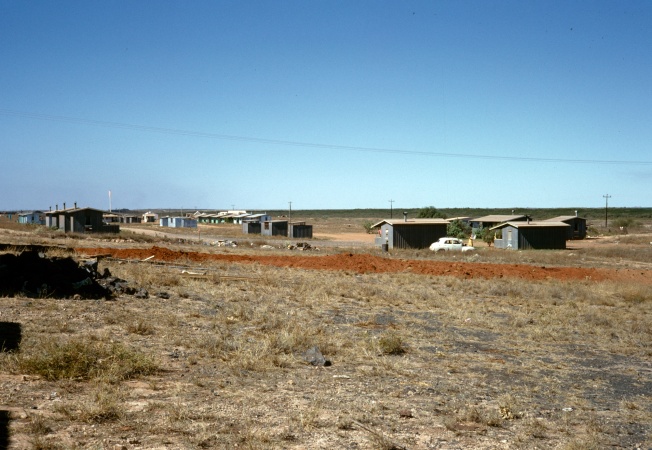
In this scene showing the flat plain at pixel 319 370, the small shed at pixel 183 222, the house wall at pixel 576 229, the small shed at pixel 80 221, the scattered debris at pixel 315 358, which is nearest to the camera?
the flat plain at pixel 319 370

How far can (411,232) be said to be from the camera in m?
52.1

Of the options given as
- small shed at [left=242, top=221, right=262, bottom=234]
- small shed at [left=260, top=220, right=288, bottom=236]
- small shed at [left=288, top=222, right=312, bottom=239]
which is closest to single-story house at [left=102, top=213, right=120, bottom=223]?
small shed at [left=242, top=221, right=262, bottom=234]

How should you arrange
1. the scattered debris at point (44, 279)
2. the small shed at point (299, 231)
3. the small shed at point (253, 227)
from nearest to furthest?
1. the scattered debris at point (44, 279)
2. the small shed at point (299, 231)
3. the small shed at point (253, 227)

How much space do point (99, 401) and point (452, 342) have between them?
27.5ft

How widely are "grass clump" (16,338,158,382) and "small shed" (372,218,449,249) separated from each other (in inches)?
1702

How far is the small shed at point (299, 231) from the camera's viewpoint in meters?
75.7

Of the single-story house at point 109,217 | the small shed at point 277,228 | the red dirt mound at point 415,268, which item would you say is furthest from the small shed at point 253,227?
the red dirt mound at point 415,268

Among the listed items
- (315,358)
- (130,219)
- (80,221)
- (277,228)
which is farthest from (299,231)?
(130,219)

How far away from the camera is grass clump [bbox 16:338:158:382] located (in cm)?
830

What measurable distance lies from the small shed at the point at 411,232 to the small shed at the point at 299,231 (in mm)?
24502

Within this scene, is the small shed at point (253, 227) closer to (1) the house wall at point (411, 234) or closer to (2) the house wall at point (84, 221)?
(2) the house wall at point (84, 221)

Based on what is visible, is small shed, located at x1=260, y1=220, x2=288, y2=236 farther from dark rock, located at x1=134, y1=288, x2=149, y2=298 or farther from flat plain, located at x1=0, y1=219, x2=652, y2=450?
dark rock, located at x1=134, y1=288, x2=149, y2=298

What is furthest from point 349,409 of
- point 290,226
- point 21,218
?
point 21,218

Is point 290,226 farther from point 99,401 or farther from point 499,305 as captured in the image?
point 99,401
